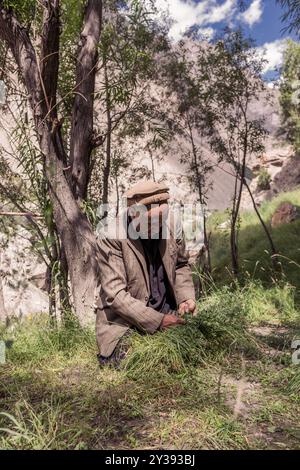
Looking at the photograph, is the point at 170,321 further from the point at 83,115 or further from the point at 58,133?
the point at 83,115

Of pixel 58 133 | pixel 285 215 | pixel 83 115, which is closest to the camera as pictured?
pixel 58 133

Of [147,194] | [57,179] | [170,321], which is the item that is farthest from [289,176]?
[170,321]

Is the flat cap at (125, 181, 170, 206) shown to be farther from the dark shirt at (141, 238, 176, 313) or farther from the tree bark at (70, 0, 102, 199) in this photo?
the tree bark at (70, 0, 102, 199)

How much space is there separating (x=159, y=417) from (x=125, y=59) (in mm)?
4253

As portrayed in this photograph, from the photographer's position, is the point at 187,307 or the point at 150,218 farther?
the point at 187,307

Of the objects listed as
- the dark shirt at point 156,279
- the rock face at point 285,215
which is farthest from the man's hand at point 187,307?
the rock face at point 285,215

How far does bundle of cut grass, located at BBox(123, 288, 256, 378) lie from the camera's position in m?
3.07

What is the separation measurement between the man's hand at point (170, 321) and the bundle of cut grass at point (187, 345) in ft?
0.14

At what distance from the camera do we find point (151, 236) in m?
3.39

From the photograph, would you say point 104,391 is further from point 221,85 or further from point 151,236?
point 221,85

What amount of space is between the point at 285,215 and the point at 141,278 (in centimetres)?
1466

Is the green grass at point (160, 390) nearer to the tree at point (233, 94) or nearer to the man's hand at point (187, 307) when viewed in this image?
the man's hand at point (187, 307)

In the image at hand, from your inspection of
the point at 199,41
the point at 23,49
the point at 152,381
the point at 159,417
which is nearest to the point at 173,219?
the point at 152,381

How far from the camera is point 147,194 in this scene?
10.9ft
